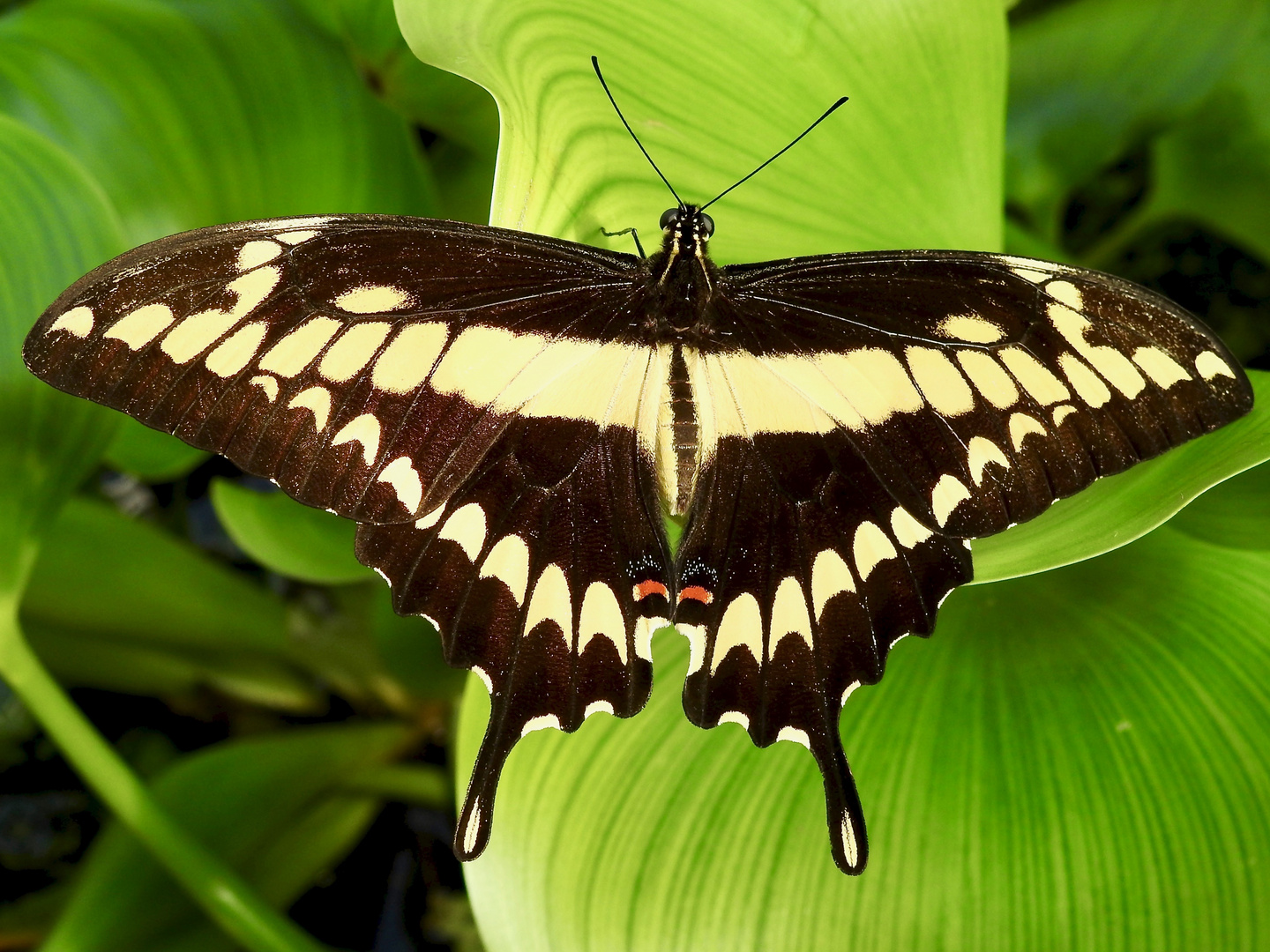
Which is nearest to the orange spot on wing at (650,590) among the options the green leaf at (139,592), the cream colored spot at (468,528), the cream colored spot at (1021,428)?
the cream colored spot at (468,528)

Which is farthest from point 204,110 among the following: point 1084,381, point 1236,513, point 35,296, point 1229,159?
point 1229,159

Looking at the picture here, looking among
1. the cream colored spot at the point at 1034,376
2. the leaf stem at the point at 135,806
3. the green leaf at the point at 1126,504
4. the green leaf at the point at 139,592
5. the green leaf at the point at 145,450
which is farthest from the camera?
the green leaf at the point at 139,592

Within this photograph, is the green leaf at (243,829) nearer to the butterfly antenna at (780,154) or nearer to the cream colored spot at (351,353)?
the cream colored spot at (351,353)

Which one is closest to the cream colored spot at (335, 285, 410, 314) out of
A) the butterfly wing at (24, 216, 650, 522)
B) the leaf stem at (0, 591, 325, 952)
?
the butterfly wing at (24, 216, 650, 522)

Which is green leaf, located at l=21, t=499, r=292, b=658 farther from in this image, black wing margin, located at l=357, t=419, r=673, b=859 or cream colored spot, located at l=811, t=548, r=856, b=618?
cream colored spot, located at l=811, t=548, r=856, b=618

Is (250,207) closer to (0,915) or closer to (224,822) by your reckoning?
(224,822)

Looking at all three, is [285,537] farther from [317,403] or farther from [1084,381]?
[1084,381]
